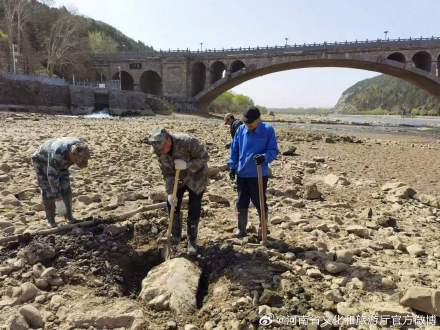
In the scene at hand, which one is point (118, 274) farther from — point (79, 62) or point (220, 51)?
point (79, 62)

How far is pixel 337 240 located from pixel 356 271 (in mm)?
936

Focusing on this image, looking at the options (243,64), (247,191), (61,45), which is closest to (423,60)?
(243,64)

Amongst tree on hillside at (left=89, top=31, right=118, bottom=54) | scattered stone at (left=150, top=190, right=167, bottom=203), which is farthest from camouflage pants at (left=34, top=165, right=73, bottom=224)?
tree on hillside at (left=89, top=31, right=118, bottom=54)

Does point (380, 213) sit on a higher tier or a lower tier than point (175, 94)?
lower

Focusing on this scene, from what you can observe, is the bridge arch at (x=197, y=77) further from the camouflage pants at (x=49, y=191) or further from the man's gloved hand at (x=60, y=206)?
the man's gloved hand at (x=60, y=206)

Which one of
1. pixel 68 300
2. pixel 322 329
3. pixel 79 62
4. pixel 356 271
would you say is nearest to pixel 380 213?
pixel 356 271

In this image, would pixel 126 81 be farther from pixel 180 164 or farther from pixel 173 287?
pixel 173 287

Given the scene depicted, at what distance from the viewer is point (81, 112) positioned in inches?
1372

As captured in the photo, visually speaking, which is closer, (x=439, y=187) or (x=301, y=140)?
(x=439, y=187)

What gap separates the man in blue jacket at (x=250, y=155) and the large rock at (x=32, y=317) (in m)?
2.50

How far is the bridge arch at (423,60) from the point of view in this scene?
42219 mm

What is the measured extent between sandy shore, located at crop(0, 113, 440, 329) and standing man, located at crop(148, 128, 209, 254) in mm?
478

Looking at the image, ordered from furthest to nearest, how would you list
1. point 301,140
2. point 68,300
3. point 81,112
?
point 81,112
point 301,140
point 68,300

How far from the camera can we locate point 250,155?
4816 millimetres
